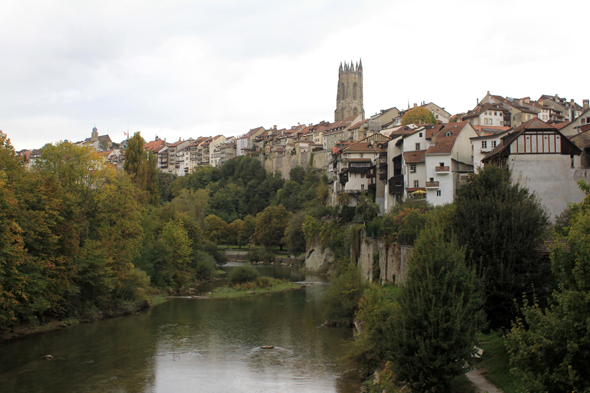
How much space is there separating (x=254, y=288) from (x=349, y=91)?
107886 mm

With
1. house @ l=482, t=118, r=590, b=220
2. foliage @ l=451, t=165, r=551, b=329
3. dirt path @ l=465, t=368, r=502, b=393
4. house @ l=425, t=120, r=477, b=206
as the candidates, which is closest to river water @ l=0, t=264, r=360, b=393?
dirt path @ l=465, t=368, r=502, b=393

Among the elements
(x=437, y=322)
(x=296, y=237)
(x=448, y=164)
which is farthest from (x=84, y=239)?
(x=296, y=237)

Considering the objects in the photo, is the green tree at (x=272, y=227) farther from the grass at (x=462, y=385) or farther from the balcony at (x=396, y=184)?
the grass at (x=462, y=385)

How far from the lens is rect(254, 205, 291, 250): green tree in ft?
245

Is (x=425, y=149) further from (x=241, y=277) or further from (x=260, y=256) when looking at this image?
(x=260, y=256)

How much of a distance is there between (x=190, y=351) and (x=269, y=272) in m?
33.5

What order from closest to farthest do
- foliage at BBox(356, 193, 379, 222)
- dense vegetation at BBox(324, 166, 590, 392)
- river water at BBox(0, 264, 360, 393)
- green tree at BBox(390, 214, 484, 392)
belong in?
dense vegetation at BBox(324, 166, 590, 392), green tree at BBox(390, 214, 484, 392), river water at BBox(0, 264, 360, 393), foliage at BBox(356, 193, 379, 222)

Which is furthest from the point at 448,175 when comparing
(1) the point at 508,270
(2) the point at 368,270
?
(1) the point at 508,270

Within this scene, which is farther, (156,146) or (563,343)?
(156,146)

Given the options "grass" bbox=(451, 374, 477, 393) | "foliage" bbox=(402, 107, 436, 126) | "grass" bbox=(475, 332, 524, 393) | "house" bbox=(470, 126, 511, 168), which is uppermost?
"foliage" bbox=(402, 107, 436, 126)

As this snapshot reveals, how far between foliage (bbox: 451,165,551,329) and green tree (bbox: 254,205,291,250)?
57.8 metres

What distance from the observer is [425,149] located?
152ft

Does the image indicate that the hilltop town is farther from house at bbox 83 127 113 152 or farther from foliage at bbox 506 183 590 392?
house at bbox 83 127 113 152

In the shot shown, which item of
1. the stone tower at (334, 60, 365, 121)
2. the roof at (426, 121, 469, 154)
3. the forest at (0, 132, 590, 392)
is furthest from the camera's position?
the stone tower at (334, 60, 365, 121)
